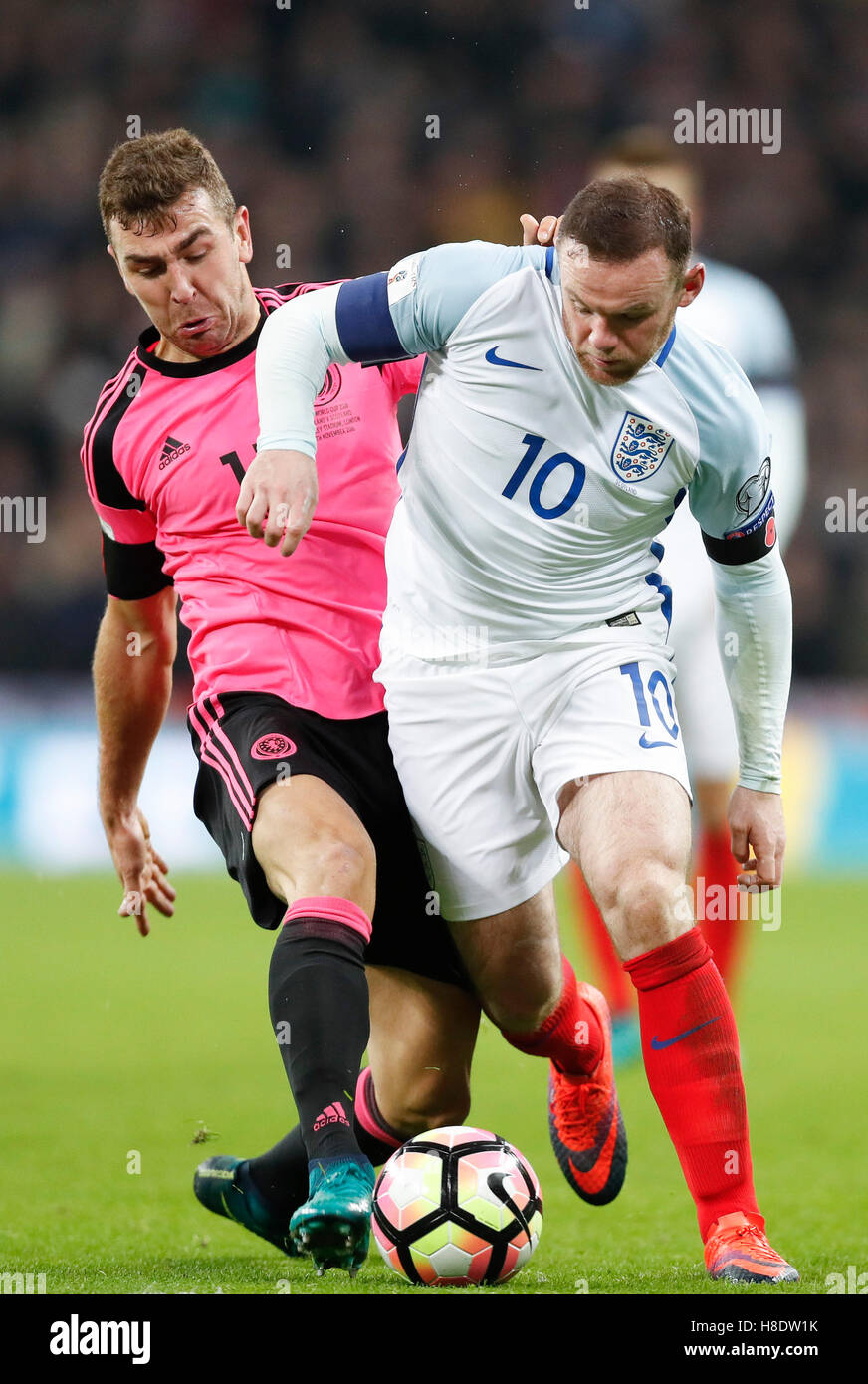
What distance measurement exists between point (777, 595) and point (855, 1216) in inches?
53.5

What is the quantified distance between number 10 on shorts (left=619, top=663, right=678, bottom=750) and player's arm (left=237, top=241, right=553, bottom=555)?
71cm

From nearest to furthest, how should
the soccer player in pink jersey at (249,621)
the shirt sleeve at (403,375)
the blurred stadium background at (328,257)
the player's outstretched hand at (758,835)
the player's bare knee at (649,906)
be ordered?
the player's bare knee at (649,906) → the player's outstretched hand at (758,835) → the soccer player in pink jersey at (249,621) → the shirt sleeve at (403,375) → the blurred stadium background at (328,257)

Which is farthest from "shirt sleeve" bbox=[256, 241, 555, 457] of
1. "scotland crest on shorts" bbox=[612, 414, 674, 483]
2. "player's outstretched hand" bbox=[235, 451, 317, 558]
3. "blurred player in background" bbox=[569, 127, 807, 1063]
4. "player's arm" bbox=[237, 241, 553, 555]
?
"blurred player in background" bbox=[569, 127, 807, 1063]

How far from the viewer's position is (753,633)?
3486 millimetres

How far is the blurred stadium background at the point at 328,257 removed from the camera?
8.06 meters

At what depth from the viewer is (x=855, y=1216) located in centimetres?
389

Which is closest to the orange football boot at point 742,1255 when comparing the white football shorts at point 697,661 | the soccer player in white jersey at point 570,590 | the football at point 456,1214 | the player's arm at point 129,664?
the soccer player in white jersey at point 570,590

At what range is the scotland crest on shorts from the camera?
3.32m

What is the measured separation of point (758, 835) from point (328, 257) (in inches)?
391

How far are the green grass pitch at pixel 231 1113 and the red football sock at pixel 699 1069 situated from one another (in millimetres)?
171

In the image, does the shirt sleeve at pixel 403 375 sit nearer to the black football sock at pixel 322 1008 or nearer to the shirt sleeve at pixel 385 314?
the shirt sleeve at pixel 385 314

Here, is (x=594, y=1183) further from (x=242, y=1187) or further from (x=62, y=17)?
(x=62, y=17)

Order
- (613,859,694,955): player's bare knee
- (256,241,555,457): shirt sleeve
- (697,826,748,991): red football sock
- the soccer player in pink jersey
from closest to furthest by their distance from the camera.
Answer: (613,859,694,955): player's bare knee < (256,241,555,457): shirt sleeve < the soccer player in pink jersey < (697,826,748,991): red football sock

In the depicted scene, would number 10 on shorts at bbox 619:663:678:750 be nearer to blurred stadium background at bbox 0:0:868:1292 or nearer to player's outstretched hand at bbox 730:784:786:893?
player's outstretched hand at bbox 730:784:786:893
